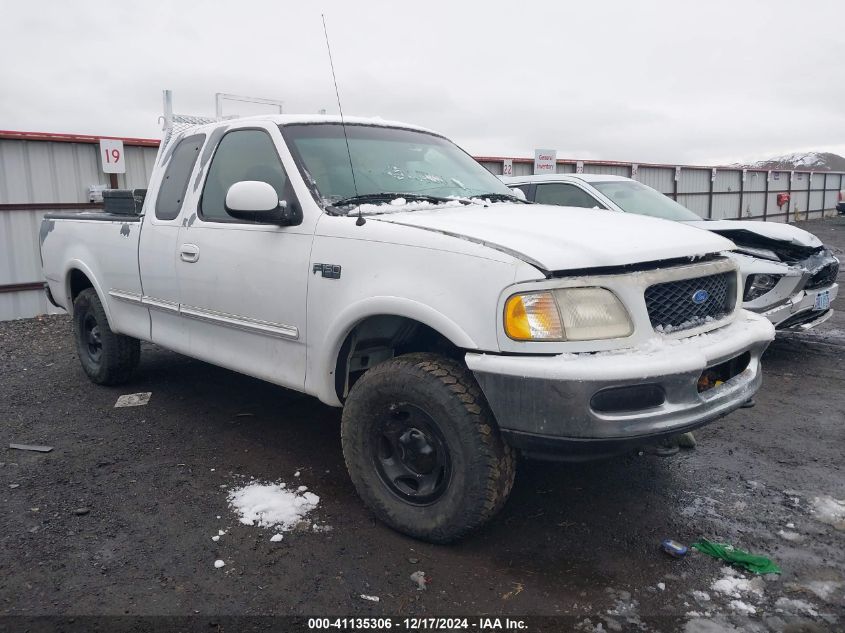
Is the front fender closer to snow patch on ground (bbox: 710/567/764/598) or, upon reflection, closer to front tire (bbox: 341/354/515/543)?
front tire (bbox: 341/354/515/543)

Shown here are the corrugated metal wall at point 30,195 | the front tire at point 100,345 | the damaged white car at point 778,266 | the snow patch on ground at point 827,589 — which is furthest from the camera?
the corrugated metal wall at point 30,195

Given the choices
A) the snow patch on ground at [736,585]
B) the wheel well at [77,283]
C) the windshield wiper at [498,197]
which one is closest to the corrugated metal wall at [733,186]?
the wheel well at [77,283]

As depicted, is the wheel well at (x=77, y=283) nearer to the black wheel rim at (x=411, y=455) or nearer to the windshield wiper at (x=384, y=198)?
the windshield wiper at (x=384, y=198)

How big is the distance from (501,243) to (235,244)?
166cm

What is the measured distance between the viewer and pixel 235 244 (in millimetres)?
3654

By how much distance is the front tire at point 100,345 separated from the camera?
520 centimetres

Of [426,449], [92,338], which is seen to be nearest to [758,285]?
[426,449]

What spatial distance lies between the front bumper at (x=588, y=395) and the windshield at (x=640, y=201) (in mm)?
4458

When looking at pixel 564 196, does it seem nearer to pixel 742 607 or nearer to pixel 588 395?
pixel 588 395

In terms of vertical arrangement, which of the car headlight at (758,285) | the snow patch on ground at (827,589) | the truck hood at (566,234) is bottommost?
the snow patch on ground at (827,589)

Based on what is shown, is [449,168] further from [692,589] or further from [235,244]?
[692,589]

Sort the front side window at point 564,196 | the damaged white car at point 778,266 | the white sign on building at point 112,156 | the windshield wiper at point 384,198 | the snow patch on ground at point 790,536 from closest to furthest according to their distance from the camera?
the snow patch on ground at point 790,536
the windshield wiper at point 384,198
the damaged white car at point 778,266
the front side window at point 564,196
the white sign on building at point 112,156

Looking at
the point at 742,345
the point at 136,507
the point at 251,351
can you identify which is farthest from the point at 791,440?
the point at 136,507

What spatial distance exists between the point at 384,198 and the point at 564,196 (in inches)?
157
